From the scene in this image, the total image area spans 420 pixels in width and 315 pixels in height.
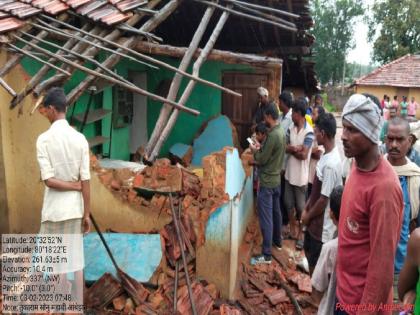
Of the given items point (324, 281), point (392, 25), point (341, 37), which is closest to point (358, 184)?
point (324, 281)

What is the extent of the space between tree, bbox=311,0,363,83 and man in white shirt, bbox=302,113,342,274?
35.8 metres

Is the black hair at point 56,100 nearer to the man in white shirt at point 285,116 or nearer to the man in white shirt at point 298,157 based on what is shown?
the man in white shirt at point 298,157

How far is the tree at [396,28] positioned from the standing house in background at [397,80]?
3.95 m

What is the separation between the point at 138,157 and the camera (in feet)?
25.6

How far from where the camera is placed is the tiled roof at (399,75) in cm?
2458

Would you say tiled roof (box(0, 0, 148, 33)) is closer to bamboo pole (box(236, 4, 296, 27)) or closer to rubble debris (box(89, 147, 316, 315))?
bamboo pole (box(236, 4, 296, 27))

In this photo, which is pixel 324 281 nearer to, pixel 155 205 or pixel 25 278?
pixel 155 205

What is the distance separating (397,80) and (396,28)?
287 inches

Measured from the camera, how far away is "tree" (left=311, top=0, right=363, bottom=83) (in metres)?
37.7

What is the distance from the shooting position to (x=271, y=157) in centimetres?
504

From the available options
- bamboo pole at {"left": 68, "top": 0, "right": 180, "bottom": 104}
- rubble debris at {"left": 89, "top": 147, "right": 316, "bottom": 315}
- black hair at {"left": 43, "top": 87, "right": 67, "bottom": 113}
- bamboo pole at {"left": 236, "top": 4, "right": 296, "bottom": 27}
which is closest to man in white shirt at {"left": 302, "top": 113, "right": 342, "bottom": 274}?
rubble debris at {"left": 89, "top": 147, "right": 316, "bottom": 315}
